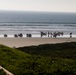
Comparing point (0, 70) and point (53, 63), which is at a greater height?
point (0, 70)

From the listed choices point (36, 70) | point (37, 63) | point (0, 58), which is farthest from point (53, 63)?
point (0, 58)

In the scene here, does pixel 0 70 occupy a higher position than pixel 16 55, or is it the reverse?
pixel 0 70

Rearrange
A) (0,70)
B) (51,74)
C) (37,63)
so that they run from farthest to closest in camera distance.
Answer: (37,63), (51,74), (0,70)

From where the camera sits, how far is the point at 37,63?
1479 cm

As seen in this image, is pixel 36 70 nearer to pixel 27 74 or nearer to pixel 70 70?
pixel 27 74

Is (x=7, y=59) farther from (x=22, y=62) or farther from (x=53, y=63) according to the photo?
(x=53, y=63)

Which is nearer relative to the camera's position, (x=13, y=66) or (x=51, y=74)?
(x=51, y=74)

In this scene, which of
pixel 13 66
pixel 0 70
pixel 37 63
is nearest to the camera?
pixel 0 70

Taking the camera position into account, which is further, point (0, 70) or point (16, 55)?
point (16, 55)

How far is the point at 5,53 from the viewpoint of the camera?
17.0m

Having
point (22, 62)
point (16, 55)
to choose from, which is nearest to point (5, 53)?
point (16, 55)

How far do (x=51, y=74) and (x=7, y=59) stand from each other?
3.64m

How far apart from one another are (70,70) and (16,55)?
15.4 feet

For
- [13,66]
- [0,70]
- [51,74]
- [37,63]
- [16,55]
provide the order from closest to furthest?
[0,70]
[51,74]
[13,66]
[37,63]
[16,55]
